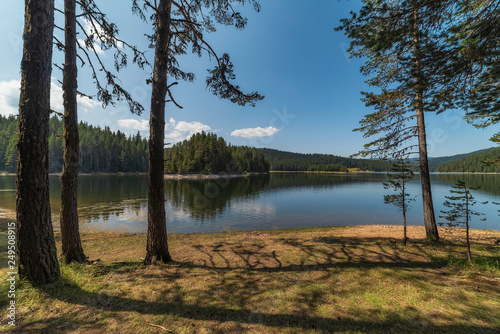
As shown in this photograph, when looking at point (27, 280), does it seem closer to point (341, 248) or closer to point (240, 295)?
point (240, 295)

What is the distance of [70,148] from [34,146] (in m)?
2.09

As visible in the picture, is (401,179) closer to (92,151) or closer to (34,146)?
(34,146)

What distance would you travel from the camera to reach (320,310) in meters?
Answer: 3.10

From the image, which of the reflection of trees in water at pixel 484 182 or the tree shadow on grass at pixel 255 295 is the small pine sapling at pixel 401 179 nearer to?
the tree shadow on grass at pixel 255 295

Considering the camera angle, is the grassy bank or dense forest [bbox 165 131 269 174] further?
dense forest [bbox 165 131 269 174]

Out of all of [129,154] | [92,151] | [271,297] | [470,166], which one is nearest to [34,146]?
[271,297]

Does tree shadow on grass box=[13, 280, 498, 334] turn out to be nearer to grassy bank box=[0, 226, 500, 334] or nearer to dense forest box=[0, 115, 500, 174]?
grassy bank box=[0, 226, 500, 334]

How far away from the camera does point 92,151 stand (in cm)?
7719

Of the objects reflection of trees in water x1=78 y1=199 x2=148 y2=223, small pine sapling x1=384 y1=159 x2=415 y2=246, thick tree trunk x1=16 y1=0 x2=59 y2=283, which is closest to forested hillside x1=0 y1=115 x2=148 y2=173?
reflection of trees in water x1=78 y1=199 x2=148 y2=223

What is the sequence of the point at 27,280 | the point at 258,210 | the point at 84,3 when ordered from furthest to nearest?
the point at 258,210
the point at 84,3
the point at 27,280

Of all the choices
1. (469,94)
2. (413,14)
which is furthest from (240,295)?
(413,14)

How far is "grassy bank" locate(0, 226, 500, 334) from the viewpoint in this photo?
2742mm

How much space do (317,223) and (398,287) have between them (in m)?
13.9

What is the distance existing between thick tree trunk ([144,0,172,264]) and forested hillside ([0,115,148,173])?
88.0m
